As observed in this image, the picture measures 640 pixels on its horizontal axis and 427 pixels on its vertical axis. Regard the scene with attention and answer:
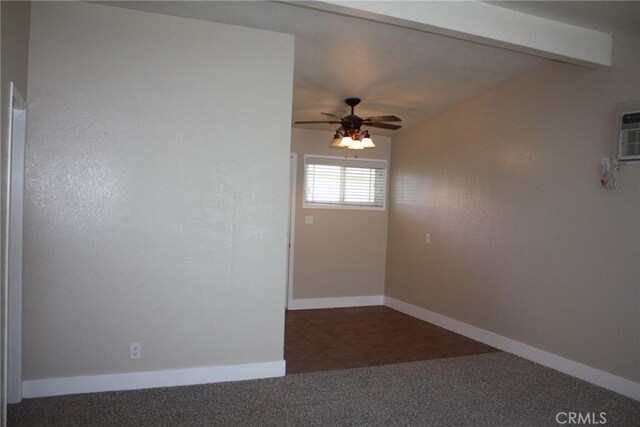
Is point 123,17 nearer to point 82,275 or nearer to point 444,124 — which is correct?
point 82,275

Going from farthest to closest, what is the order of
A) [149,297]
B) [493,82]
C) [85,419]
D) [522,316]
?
[493,82] < [522,316] < [149,297] < [85,419]

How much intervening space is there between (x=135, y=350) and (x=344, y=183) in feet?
13.2

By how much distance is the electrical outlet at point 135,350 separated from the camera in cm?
350

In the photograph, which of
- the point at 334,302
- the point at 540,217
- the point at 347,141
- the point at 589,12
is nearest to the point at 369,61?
the point at 347,141

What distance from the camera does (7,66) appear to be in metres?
2.74

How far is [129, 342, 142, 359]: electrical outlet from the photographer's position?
350 centimetres

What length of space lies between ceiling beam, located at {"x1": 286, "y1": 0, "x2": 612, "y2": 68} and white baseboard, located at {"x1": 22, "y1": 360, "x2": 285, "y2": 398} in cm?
262

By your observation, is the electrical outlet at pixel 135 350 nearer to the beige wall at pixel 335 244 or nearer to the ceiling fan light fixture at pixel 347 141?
the ceiling fan light fixture at pixel 347 141

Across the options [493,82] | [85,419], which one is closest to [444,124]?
[493,82]

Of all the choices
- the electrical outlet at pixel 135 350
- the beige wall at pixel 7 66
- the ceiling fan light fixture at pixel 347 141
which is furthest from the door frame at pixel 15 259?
the ceiling fan light fixture at pixel 347 141

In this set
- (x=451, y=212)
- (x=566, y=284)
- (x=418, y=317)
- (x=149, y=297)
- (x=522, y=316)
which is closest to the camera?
(x=149, y=297)

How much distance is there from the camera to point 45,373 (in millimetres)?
3320

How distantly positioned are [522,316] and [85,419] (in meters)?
3.68

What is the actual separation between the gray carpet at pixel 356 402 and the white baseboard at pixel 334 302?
8.44 ft
